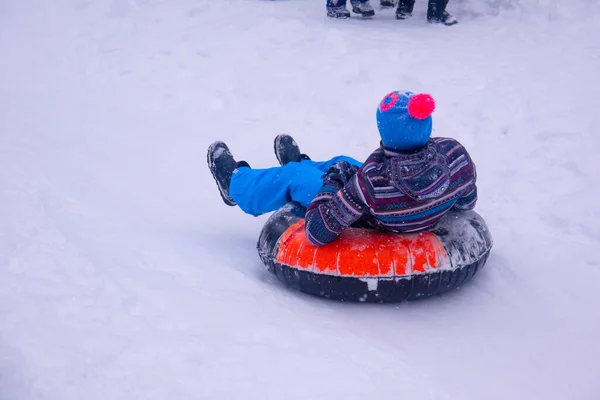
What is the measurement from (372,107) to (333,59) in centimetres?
91

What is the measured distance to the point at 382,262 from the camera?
3201mm

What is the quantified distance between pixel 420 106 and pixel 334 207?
639 mm

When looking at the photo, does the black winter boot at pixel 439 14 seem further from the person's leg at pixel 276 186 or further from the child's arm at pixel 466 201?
the child's arm at pixel 466 201

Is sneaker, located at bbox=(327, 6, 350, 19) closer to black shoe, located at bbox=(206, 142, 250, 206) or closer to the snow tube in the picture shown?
black shoe, located at bbox=(206, 142, 250, 206)

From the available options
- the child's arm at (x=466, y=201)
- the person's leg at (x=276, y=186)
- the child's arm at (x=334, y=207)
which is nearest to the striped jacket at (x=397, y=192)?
the child's arm at (x=334, y=207)

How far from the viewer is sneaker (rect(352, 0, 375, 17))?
24.7 ft

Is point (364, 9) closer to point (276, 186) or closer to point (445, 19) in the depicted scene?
point (445, 19)

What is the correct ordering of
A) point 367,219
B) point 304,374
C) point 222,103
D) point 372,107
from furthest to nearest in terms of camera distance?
point 222,103 → point 372,107 → point 367,219 → point 304,374

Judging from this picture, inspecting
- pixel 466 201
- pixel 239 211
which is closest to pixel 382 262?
pixel 466 201

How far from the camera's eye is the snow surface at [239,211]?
260 centimetres

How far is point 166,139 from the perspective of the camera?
223 inches

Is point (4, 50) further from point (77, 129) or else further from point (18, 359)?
point (18, 359)

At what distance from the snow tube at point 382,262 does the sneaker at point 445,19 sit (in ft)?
14.3

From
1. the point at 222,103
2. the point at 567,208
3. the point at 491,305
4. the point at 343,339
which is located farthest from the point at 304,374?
the point at 222,103
